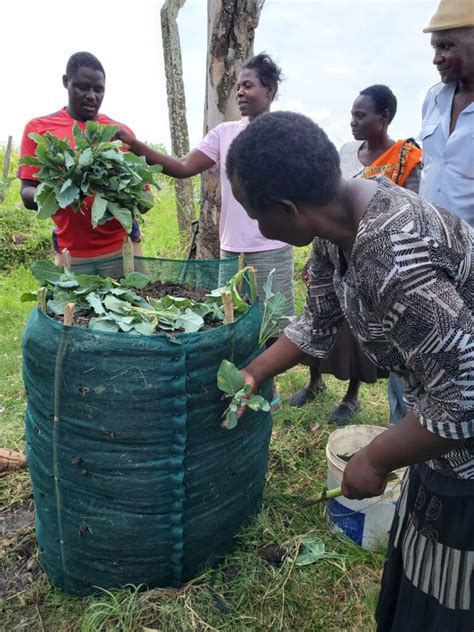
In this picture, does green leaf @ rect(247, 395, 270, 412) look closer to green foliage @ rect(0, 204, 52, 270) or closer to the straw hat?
the straw hat

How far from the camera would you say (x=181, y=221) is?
684cm

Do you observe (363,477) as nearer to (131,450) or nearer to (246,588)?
(131,450)

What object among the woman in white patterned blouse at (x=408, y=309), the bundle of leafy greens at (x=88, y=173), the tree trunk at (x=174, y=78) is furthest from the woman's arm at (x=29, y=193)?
the tree trunk at (x=174, y=78)

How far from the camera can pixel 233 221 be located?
2926mm

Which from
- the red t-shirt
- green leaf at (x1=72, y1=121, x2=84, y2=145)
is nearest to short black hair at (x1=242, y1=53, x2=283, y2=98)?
the red t-shirt

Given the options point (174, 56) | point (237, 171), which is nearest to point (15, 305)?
point (174, 56)

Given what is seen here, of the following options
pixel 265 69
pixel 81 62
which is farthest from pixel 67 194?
pixel 265 69

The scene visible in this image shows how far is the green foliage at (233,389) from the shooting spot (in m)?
1.64

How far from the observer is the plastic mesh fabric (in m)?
1.60

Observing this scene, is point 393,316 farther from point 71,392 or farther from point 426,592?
point 71,392

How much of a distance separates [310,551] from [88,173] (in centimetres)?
177

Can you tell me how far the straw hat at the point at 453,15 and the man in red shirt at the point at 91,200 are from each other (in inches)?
61.0

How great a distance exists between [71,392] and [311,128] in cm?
105

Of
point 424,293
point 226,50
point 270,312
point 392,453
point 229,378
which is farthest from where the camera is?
point 226,50
